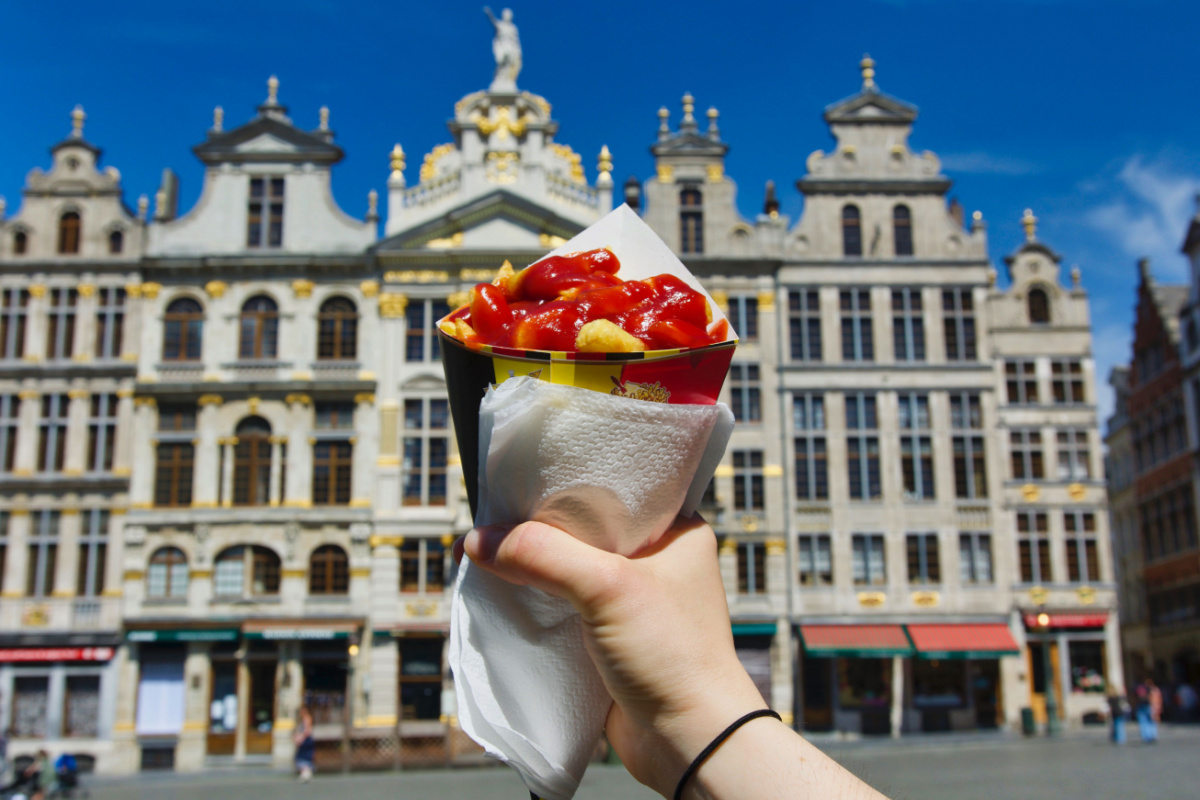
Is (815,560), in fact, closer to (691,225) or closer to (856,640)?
(856,640)

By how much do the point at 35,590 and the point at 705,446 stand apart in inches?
1174

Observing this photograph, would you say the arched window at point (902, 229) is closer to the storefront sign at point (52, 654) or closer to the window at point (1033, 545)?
the window at point (1033, 545)

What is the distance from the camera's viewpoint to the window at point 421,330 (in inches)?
1172

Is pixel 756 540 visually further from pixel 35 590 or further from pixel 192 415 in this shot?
pixel 35 590

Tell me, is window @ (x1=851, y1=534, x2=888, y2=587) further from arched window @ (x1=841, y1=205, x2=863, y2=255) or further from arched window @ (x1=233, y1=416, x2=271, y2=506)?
arched window @ (x1=233, y1=416, x2=271, y2=506)

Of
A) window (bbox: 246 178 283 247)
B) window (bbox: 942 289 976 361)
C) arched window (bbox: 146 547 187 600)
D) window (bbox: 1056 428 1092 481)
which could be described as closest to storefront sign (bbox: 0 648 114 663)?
arched window (bbox: 146 547 187 600)

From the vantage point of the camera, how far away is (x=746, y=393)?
3017 centimetres

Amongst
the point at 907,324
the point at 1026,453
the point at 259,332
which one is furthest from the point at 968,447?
the point at 259,332

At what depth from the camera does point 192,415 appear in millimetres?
29375

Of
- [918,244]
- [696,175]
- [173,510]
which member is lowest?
[173,510]

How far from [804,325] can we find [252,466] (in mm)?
15896

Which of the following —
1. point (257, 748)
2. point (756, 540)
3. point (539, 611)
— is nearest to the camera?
point (539, 611)

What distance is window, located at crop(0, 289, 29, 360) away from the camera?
29.4 m

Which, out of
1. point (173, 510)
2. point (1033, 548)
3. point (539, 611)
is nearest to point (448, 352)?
point (539, 611)
